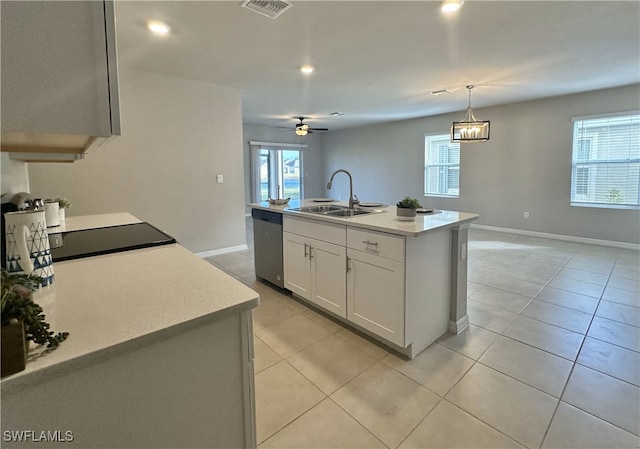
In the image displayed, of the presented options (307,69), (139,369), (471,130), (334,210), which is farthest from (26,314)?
(471,130)

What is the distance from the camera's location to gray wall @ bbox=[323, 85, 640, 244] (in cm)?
489

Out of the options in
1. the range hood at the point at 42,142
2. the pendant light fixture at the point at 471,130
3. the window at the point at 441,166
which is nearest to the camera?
the range hood at the point at 42,142

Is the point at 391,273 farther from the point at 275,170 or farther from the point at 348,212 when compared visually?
the point at 275,170

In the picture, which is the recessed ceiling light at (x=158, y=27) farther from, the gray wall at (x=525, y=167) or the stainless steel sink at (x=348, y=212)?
the gray wall at (x=525, y=167)

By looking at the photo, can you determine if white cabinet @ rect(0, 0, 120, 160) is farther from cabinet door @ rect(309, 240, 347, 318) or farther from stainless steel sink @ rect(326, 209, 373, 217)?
stainless steel sink @ rect(326, 209, 373, 217)

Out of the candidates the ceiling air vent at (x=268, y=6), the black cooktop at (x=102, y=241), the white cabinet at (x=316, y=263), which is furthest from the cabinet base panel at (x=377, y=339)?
the ceiling air vent at (x=268, y=6)

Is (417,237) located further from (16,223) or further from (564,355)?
(16,223)

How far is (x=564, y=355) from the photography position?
2105mm

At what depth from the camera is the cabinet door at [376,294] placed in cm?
200

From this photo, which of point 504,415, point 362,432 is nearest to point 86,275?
point 362,432

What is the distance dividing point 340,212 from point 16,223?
2.28 m

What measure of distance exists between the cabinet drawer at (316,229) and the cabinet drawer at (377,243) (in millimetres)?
88

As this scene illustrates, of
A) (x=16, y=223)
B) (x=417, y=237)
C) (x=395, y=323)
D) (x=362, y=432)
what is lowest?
(x=362, y=432)

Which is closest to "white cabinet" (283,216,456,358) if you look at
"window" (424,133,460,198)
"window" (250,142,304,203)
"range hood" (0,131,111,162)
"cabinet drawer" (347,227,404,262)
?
"cabinet drawer" (347,227,404,262)
